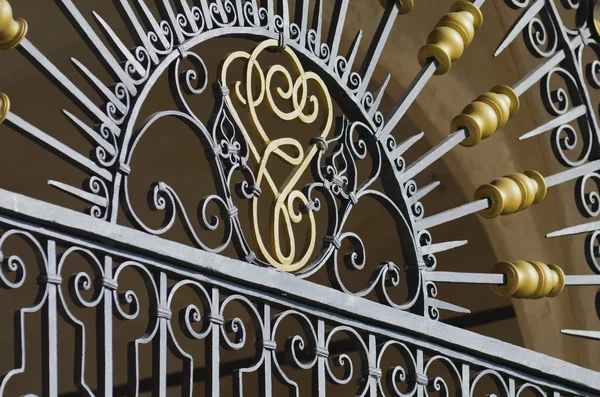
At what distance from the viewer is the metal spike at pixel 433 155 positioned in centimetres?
326

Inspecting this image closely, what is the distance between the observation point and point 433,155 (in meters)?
3.33

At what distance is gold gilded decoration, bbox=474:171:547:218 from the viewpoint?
3.36 meters

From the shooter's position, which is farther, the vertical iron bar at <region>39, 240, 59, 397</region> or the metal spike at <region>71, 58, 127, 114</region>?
the metal spike at <region>71, 58, 127, 114</region>

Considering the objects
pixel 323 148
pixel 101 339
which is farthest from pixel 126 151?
pixel 323 148

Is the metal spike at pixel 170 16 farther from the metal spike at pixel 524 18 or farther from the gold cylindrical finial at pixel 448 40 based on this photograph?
the metal spike at pixel 524 18

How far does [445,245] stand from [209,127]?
660 mm

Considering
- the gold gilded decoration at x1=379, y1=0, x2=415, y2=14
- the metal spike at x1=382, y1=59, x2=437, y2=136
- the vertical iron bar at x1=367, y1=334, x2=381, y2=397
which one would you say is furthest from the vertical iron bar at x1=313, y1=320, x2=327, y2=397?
the gold gilded decoration at x1=379, y1=0, x2=415, y2=14

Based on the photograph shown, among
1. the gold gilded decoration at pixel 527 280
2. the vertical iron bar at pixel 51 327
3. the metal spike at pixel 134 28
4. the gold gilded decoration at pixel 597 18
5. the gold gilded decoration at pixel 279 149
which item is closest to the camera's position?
the vertical iron bar at pixel 51 327

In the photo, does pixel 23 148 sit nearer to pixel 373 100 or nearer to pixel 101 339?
pixel 373 100

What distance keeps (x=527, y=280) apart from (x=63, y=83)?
1.24m

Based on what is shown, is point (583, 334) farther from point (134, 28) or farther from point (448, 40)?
point (134, 28)

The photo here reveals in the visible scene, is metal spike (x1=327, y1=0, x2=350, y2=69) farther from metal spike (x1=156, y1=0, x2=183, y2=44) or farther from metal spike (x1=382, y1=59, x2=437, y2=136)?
metal spike (x1=156, y1=0, x2=183, y2=44)

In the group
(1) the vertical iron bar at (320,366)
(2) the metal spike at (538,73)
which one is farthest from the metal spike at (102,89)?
(2) the metal spike at (538,73)

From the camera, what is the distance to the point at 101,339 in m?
2.56
